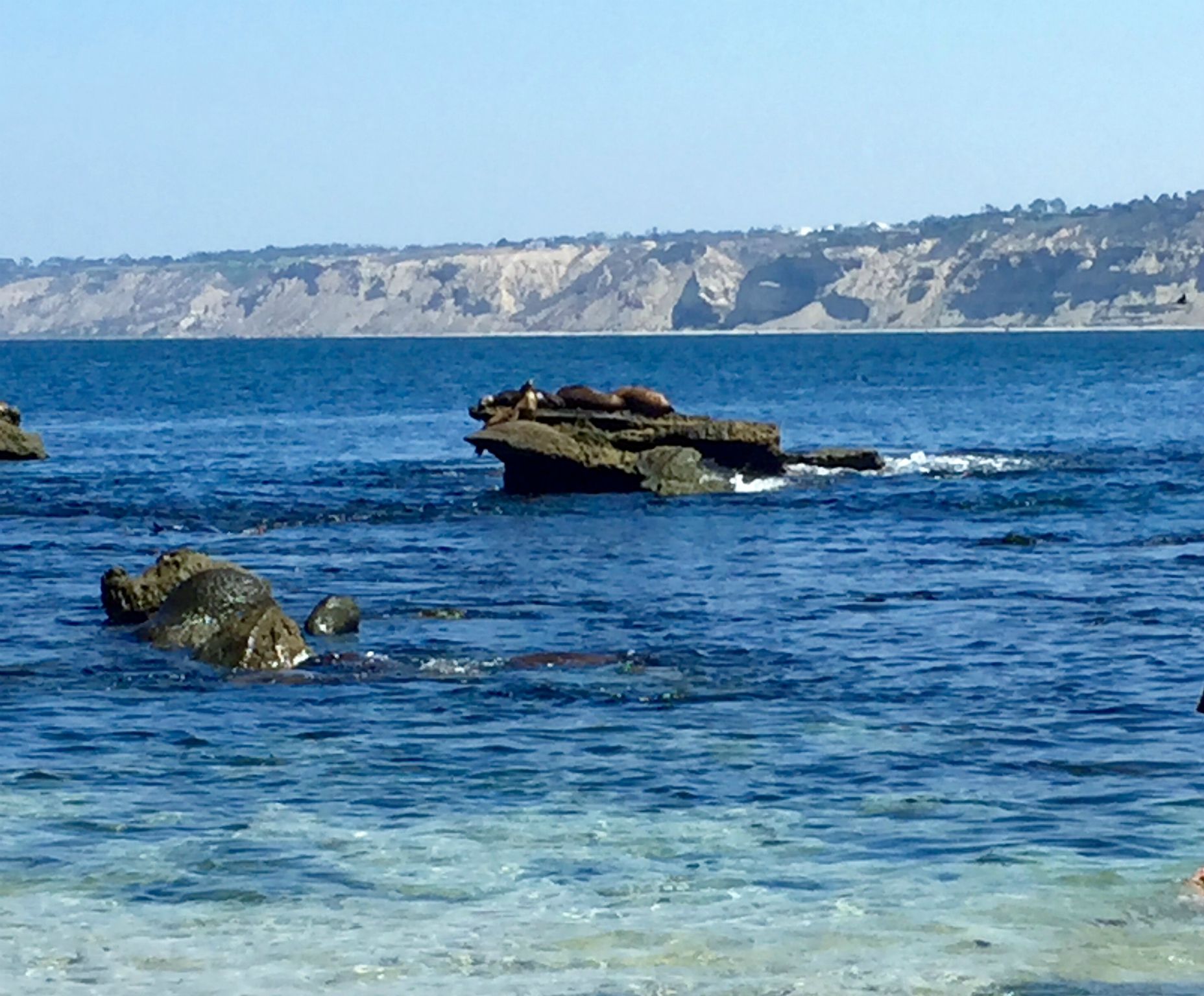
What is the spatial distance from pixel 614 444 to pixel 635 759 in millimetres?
24756

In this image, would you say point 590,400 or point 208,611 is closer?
point 208,611

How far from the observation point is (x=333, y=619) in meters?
24.1

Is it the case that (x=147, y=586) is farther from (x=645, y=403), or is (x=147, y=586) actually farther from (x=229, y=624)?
(x=645, y=403)

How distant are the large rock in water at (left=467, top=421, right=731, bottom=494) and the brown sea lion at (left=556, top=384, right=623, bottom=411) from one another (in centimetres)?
97

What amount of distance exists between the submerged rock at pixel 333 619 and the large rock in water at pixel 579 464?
55.8 ft

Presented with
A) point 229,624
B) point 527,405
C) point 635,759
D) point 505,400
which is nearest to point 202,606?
point 229,624

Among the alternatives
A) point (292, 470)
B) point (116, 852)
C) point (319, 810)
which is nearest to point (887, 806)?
point (319, 810)

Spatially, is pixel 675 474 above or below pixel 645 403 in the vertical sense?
below

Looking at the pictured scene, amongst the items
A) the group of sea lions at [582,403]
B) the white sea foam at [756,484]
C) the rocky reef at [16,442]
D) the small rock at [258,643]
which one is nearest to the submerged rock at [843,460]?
the white sea foam at [756,484]

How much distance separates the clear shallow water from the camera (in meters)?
12.7

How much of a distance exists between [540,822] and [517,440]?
2582 centimetres

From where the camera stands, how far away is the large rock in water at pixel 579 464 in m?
41.4

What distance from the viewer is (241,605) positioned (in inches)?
924

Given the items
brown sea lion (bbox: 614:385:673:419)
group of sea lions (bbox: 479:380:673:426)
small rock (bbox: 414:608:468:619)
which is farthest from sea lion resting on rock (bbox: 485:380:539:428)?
small rock (bbox: 414:608:468:619)
